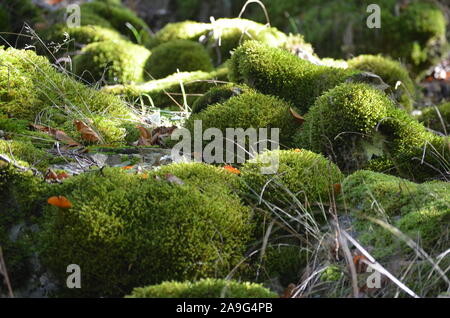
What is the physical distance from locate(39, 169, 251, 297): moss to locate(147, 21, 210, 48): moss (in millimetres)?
5118

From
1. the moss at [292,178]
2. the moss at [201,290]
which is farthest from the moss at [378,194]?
the moss at [201,290]

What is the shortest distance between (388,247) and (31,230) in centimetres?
181

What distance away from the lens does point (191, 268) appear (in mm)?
2750

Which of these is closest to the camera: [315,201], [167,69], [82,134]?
[315,201]

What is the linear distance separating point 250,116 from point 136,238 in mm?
1599

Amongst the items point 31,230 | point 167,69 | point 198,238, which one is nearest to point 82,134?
point 31,230

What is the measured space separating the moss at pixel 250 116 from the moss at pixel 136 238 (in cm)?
120

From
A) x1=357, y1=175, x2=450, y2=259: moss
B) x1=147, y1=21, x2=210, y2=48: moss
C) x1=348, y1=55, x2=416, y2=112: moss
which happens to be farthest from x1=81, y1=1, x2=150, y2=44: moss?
x1=357, y1=175, x2=450, y2=259: moss

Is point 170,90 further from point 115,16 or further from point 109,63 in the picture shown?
point 115,16

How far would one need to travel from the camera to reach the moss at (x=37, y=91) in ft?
13.8

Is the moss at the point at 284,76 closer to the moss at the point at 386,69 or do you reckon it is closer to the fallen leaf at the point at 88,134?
the fallen leaf at the point at 88,134

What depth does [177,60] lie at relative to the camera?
6.92m

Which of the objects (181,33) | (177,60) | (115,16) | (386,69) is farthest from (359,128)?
(115,16)

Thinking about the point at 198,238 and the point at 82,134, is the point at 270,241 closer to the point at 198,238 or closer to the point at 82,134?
the point at 198,238
